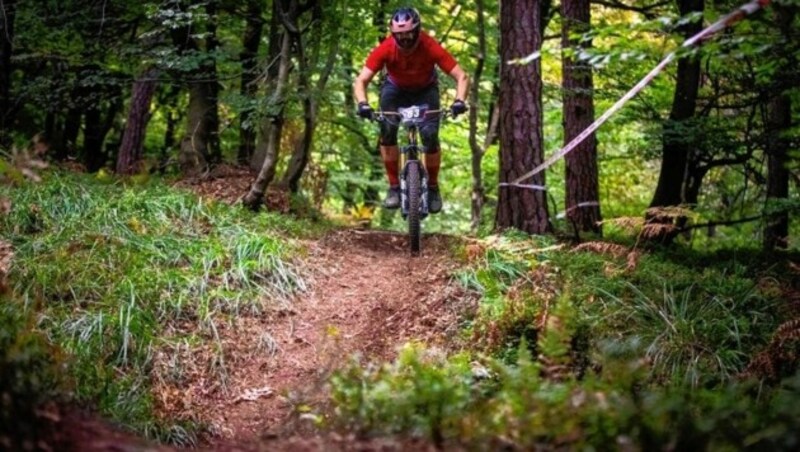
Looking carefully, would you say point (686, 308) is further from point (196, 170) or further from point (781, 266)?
point (196, 170)

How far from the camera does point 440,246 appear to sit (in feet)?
26.9

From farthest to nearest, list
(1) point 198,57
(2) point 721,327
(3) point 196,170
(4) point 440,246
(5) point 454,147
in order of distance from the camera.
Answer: (5) point 454,147
(3) point 196,170
(1) point 198,57
(4) point 440,246
(2) point 721,327

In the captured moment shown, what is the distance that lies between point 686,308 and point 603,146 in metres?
8.65

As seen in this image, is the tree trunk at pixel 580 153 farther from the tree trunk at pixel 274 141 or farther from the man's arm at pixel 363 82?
the tree trunk at pixel 274 141

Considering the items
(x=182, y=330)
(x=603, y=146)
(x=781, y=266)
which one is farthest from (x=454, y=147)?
(x=182, y=330)

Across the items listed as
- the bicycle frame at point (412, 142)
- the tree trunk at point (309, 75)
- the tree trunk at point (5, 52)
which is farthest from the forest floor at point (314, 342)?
the tree trunk at point (5, 52)

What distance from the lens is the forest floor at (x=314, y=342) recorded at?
2520mm

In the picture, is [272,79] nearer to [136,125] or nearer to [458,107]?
[136,125]

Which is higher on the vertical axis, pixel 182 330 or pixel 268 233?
pixel 268 233

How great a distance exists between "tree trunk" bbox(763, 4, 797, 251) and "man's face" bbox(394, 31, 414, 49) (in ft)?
11.5

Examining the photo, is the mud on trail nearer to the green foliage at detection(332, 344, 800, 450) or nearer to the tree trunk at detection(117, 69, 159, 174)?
the green foliage at detection(332, 344, 800, 450)

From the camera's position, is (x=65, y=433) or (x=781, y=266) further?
(x=781, y=266)

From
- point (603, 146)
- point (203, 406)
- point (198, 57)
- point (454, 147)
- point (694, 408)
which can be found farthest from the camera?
point (454, 147)

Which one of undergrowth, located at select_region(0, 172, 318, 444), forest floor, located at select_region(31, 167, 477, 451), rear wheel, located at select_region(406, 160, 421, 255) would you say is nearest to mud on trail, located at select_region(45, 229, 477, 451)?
forest floor, located at select_region(31, 167, 477, 451)
